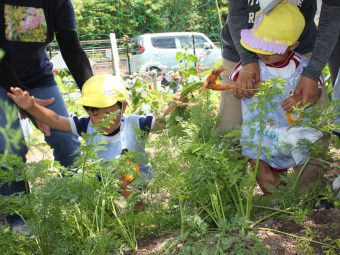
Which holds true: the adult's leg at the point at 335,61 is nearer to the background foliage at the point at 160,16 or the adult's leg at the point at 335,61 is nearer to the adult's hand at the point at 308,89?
the adult's hand at the point at 308,89

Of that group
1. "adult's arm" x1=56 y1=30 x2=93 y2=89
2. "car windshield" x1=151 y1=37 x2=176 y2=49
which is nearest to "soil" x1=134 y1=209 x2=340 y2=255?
"adult's arm" x1=56 y1=30 x2=93 y2=89

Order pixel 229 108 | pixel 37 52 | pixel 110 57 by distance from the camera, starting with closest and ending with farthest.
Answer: pixel 229 108
pixel 37 52
pixel 110 57

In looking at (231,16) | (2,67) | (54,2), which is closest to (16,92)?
(2,67)

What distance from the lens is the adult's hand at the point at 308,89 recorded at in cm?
196

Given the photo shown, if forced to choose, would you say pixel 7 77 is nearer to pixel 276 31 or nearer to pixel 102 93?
pixel 102 93

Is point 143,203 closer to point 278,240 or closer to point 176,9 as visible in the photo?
point 278,240

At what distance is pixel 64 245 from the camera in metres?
1.43

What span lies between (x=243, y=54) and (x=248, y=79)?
Answer: 5.7 inches

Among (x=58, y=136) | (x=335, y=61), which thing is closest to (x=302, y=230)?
(x=335, y=61)

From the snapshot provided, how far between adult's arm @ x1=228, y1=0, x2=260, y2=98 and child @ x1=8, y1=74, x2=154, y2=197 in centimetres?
53

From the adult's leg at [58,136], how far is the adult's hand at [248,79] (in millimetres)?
1091

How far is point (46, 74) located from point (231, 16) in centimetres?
116

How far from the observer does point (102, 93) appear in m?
2.23

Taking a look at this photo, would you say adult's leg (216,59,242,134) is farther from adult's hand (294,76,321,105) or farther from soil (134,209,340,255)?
soil (134,209,340,255)
